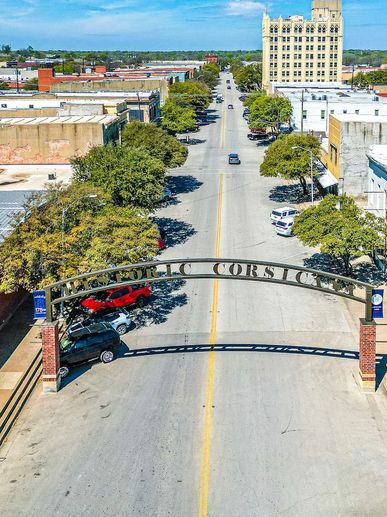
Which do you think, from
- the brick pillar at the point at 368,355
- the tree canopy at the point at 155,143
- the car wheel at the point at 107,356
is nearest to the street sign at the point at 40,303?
the car wheel at the point at 107,356

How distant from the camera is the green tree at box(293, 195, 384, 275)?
33.0 metres

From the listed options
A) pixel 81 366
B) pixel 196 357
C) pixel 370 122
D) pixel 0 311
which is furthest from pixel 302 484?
pixel 370 122

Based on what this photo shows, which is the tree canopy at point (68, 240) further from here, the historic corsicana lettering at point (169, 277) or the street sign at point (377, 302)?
the street sign at point (377, 302)

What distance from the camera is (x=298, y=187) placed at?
62500 millimetres

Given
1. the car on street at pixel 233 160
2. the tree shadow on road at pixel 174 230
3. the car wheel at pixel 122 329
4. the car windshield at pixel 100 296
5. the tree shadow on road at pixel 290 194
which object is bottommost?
the car wheel at pixel 122 329

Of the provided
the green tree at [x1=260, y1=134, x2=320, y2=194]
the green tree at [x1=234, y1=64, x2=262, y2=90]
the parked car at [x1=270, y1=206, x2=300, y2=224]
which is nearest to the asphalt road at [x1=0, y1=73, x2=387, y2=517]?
the parked car at [x1=270, y1=206, x2=300, y2=224]

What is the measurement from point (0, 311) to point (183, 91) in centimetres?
9190

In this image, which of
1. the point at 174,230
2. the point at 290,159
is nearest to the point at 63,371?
the point at 174,230

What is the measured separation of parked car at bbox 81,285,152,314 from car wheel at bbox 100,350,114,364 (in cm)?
509

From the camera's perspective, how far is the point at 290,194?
59.7 metres

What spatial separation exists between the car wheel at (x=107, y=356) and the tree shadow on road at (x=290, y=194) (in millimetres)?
33263

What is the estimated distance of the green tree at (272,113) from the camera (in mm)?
87438

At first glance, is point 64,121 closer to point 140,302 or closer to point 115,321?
point 140,302

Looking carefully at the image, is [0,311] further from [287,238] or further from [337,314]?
[287,238]
